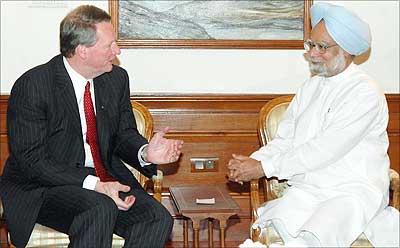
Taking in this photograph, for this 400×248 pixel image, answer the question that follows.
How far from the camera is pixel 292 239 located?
4.10 meters

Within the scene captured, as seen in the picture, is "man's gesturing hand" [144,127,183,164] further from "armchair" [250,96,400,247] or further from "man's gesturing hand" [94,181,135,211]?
"armchair" [250,96,400,247]

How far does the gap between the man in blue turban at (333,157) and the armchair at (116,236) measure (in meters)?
0.44

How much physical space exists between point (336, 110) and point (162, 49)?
4.78ft

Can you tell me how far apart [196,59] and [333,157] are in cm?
145

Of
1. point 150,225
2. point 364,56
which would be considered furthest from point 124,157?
point 364,56

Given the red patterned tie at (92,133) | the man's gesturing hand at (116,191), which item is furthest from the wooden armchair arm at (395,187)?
the red patterned tie at (92,133)

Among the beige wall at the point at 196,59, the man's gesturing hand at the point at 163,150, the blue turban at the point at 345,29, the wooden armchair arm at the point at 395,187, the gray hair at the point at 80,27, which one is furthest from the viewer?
the beige wall at the point at 196,59

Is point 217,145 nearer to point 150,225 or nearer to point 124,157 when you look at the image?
point 124,157

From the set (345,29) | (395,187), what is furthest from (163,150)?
(395,187)

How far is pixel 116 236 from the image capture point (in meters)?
4.09

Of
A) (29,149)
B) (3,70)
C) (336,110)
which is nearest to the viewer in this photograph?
(29,149)

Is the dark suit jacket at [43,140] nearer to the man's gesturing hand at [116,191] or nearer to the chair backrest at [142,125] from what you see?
the man's gesturing hand at [116,191]

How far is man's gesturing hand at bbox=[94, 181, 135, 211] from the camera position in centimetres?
394

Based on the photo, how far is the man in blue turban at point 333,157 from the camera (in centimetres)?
410
